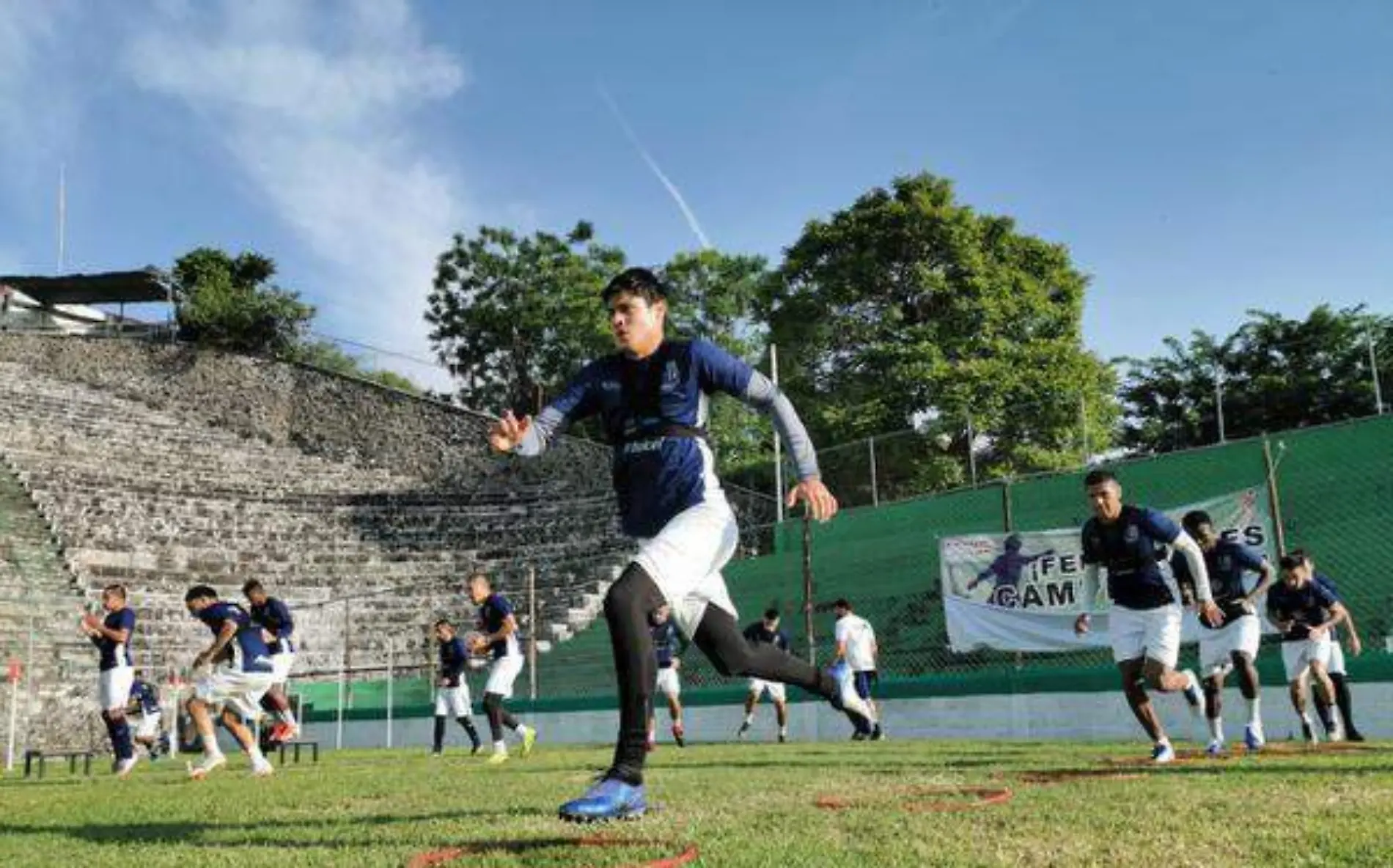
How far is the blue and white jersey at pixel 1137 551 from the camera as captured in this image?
903 centimetres

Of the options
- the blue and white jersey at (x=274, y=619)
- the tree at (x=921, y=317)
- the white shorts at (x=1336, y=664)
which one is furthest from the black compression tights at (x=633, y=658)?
the tree at (x=921, y=317)

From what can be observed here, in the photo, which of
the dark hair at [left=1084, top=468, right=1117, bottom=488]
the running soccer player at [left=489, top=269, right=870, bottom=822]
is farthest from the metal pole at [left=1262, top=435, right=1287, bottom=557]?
the running soccer player at [left=489, top=269, right=870, bottom=822]

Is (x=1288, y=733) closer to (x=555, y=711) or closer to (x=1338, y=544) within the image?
(x=1338, y=544)

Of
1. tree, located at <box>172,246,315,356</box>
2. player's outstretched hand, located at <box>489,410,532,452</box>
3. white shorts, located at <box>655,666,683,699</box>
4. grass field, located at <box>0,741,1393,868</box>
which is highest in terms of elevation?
tree, located at <box>172,246,315,356</box>

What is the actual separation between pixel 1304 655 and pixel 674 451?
30.7 ft

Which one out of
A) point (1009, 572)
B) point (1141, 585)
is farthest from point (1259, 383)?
point (1141, 585)

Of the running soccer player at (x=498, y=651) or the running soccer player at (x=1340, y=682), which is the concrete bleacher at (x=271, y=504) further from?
the running soccer player at (x=1340, y=682)

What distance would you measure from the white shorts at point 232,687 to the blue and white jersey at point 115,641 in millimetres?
2870

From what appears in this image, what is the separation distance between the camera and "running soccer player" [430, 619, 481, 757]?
16.8 m

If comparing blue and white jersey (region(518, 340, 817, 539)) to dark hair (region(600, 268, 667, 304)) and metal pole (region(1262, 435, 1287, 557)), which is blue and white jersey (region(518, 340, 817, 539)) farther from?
metal pole (region(1262, 435, 1287, 557))

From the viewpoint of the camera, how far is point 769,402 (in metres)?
5.51

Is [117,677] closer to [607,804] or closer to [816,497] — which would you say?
[607,804]

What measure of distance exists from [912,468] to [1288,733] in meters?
11.8

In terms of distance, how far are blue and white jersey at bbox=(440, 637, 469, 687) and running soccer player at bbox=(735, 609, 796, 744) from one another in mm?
4167
